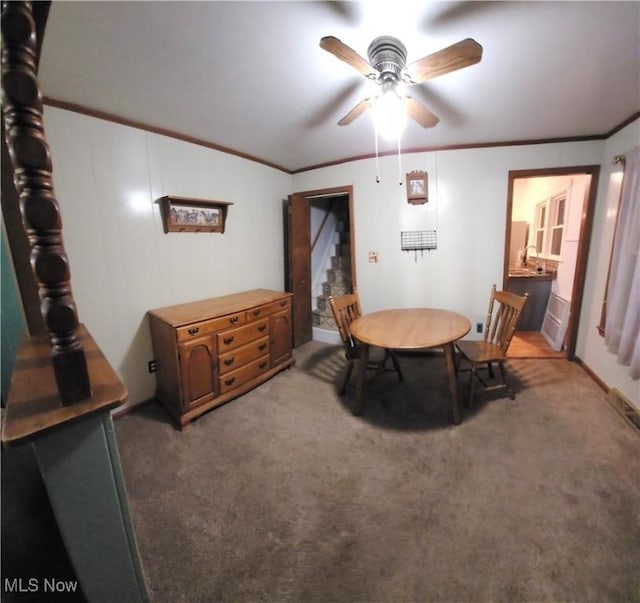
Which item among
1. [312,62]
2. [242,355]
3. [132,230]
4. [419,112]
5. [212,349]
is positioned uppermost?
[312,62]

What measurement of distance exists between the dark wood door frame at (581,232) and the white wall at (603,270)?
39mm

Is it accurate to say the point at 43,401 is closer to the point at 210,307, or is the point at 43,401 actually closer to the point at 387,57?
the point at 210,307

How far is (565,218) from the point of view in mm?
3584

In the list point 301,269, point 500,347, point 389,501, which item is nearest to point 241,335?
point 301,269

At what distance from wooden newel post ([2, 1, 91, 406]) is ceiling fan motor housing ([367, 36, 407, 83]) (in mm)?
1291

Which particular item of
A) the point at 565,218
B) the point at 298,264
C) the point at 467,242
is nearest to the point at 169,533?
the point at 298,264

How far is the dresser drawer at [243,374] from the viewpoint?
2408 mm

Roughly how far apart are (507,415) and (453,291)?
1.45m

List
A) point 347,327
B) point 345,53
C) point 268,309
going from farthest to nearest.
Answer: point 268,309
point 347,327
point 345,53

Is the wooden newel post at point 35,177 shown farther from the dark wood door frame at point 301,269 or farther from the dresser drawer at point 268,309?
the dark wood door frame at point 301,269

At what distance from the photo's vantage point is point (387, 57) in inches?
53.9

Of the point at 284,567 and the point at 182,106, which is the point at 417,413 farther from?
the point at 182,106

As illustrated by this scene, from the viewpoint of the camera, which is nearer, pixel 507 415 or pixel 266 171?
pixel 507 415

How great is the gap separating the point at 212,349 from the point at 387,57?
7.10ft
